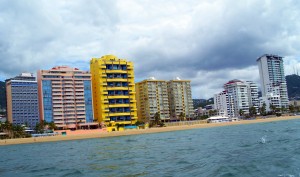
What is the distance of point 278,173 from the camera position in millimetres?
16656

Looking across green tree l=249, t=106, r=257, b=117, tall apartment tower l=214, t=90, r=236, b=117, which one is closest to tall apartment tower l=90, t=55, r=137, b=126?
green tree l=249, t=106, r=257, b=117

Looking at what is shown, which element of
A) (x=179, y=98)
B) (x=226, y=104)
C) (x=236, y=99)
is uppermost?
(x=179, y=98)

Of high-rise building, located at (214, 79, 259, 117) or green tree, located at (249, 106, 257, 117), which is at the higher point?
high-rise building, located at (214, 79, 259, 117)

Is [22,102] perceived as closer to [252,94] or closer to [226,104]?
[226,104]

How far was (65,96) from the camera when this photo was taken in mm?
125438

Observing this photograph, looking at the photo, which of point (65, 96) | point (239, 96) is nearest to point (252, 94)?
point (239, 96)

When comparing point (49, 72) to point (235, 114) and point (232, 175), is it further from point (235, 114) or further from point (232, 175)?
point (232, 175)

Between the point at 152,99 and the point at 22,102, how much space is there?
53.5 meters

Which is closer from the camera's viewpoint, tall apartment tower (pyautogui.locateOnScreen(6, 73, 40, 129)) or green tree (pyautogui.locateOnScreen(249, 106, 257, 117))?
tall apartment tower (pyautogui.locateOnScreen(6, 73, 40, 129))

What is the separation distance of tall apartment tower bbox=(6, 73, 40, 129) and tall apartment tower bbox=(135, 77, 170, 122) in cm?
4601

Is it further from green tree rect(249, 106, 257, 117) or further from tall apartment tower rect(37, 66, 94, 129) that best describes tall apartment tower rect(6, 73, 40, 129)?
green tree rect(249, 106, 257, 117)

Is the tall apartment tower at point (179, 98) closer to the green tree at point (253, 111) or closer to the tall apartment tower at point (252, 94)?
the green tree at point (253, 111)

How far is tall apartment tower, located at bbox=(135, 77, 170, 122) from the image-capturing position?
150m

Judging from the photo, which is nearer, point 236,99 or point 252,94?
point 236,99
